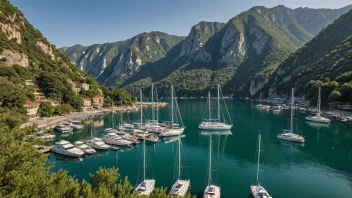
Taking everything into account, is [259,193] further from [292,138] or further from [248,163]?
[292,138]

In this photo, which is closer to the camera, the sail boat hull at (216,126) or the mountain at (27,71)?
the mountain at (27,71)

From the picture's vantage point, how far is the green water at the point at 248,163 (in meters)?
31.2

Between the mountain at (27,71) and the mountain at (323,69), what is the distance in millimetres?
101074

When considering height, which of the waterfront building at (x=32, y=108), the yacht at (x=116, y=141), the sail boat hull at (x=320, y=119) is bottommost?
the yacht at (x=116, y=141)

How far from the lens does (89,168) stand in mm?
38312

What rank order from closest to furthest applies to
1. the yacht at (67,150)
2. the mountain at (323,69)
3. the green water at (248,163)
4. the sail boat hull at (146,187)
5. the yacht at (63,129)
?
the sail boat hull at (146,187), the green water at (248,163), the yacht at (67,150), the yacht at (63,129), the mountain at (323,69)

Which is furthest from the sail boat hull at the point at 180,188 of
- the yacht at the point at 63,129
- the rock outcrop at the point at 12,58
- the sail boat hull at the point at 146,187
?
the rock outcrop at the point at 12,58

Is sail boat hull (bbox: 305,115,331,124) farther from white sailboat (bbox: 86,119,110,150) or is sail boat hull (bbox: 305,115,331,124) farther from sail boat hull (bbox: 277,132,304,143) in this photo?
white sailboat (bbox: 86,119,110,150)

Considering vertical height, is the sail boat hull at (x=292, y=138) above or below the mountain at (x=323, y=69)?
below

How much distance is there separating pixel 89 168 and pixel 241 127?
51578mm

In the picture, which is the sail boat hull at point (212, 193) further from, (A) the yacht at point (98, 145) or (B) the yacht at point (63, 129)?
(B) the yacht at point (63, 129)

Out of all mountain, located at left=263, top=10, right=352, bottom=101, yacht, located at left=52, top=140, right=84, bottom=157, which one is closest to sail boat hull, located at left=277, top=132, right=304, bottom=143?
mountain, located at left=263, top=10, right=352, bottom=101

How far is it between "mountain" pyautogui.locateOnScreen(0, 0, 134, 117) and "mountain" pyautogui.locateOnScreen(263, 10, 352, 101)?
10107 cm

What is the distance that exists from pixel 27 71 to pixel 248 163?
3799 inches
